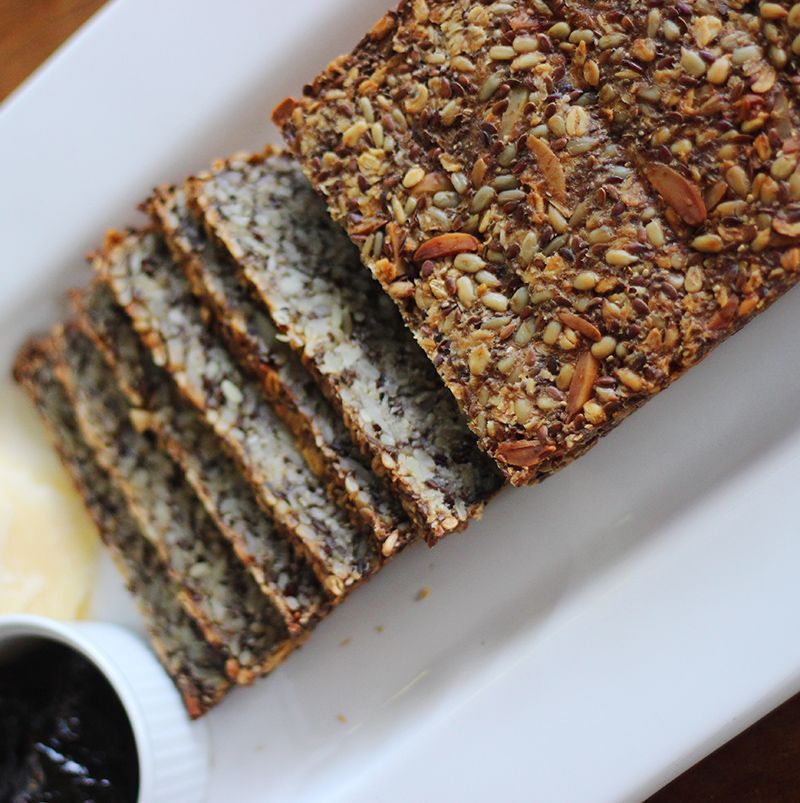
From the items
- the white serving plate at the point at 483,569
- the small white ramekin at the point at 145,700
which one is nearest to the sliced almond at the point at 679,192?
the white serving plate at the point at 483,569

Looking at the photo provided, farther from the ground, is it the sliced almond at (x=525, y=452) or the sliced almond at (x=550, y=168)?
the sliced almond at (x=550, y=168)

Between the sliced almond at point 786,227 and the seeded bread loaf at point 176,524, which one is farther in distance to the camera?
the seeded bread loaf at point 176,524

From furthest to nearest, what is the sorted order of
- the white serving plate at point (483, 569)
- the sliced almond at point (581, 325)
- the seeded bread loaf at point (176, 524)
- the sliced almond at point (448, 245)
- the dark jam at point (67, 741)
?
the seeded bread loaf at point (176, 524), the dark jam at point (67, 741), the white serving plate at point (483, 569), the sliced almond at point (448, 245), the sliced almond at point (581, 325)

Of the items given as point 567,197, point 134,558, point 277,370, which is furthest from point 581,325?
point 134,558

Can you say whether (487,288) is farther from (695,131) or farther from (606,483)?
(606,483)

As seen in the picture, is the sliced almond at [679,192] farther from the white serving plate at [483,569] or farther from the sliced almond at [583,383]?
the white serving plate at [483,569]

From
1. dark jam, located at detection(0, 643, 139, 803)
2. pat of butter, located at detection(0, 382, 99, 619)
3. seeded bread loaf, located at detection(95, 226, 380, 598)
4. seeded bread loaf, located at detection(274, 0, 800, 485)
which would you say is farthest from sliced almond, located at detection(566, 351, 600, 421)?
pat of butter, located at detection(0, 382, 99, 619)

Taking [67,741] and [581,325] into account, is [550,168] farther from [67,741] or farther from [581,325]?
[67,741]
